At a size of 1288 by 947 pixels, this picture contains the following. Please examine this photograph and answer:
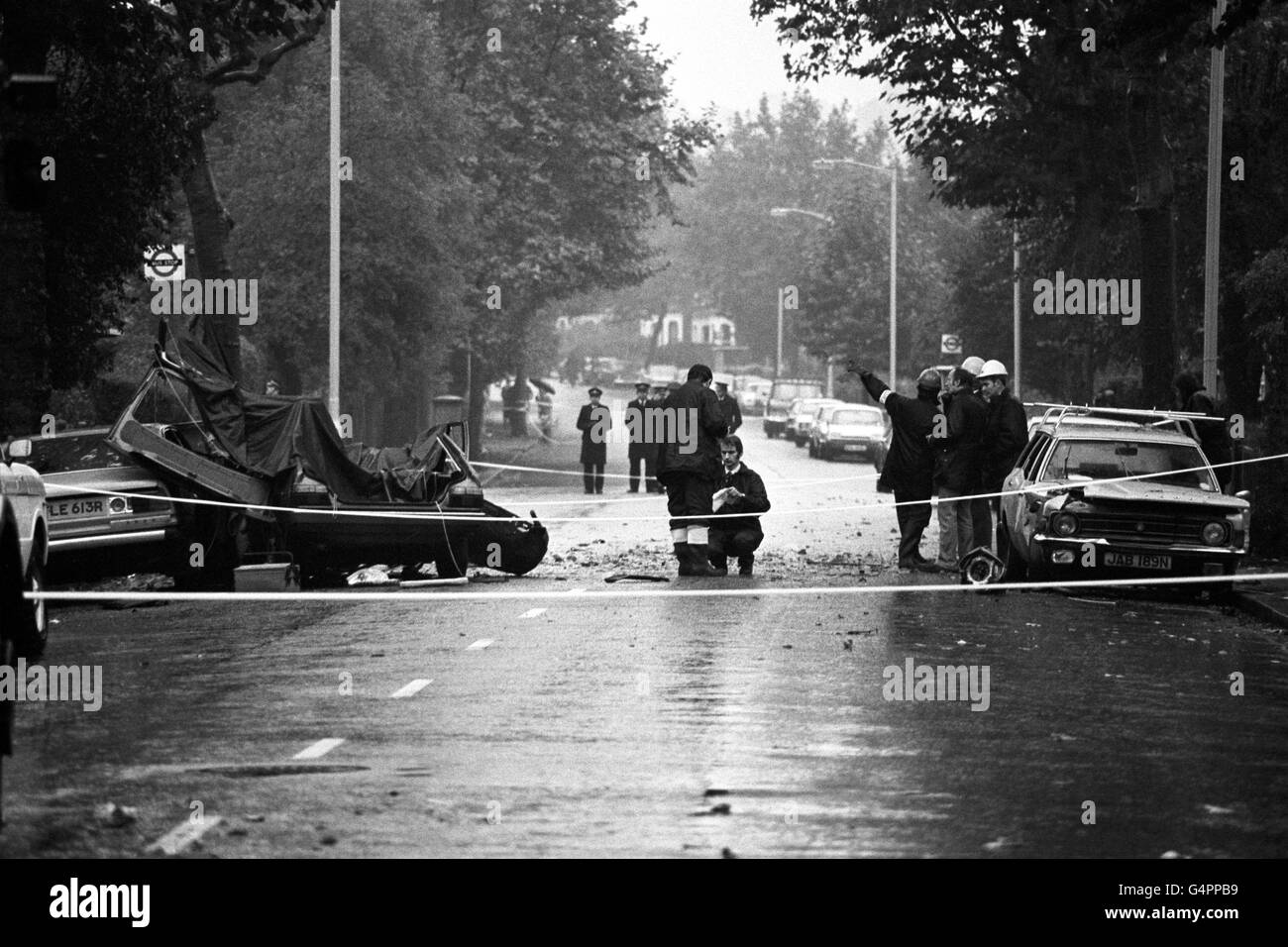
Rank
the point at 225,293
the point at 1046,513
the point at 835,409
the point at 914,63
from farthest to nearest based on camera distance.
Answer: the point at 835,409 < the point at 914,63 < the point at 225,293 < the point at 1046,513

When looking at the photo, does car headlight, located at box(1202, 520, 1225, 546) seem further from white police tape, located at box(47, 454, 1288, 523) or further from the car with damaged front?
the car with damaged front

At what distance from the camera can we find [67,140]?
23109mm

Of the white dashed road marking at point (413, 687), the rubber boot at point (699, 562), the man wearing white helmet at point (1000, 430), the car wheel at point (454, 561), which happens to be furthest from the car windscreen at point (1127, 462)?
the white dashed road marking at point (413, 687)

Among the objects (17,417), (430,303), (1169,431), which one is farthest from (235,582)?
(430,303)

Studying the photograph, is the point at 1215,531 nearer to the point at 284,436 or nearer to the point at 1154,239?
the point at 284,436

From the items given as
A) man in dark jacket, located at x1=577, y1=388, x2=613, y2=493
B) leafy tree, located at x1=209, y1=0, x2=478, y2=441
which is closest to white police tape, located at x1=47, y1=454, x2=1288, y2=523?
man in dark jacket, located at x1=577, y1=388, x2=613, y2=493

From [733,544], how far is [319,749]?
10859 mm

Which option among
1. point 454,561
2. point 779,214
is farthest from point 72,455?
point 779,214

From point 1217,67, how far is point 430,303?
19.3 metres

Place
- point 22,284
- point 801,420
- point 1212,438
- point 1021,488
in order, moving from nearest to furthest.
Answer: point 1021,488, point 22,284, point 1212,438, point 801,420

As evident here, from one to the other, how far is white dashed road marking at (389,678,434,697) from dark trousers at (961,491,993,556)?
29.5ft

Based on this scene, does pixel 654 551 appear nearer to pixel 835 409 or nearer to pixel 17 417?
pixel 17 417

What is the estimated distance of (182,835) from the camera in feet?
24.6

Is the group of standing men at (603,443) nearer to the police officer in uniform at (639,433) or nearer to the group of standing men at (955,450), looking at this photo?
the police officer in uniform at (639,433)
